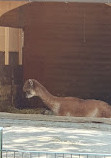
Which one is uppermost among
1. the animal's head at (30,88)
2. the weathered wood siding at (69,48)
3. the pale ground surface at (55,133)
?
the weathered wood siding at (69,48)

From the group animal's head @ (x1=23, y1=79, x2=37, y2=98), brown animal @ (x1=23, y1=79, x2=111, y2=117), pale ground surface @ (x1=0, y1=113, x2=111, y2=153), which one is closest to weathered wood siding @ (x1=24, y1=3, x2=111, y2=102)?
animal's head @ (x1=23, y1=79, x2=37, y2=98)

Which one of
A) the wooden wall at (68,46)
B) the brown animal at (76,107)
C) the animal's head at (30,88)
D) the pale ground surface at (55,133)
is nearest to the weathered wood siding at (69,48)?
the wooden wall at (68,46)

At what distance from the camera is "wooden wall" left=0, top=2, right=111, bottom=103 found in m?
13.6

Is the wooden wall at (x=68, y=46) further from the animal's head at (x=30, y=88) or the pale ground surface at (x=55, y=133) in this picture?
the pale ground surface at (x=55, y=133)

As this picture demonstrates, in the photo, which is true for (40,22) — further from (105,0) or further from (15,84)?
(105,0)

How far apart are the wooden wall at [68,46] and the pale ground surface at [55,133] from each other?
1.83 m

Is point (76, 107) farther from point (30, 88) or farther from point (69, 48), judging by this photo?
point (69, 48)

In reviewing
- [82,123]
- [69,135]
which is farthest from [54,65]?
[69,135]

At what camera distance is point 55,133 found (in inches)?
417

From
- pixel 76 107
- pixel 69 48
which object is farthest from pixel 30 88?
pixel 69 48

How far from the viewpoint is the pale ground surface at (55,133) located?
8898mm

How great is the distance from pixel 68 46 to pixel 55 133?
3.81 meters

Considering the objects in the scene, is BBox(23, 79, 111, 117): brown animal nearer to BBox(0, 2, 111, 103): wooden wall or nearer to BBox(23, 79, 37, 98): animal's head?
BBox(23, 79, 37, 98): animal's head

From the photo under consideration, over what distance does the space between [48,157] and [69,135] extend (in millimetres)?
2414
